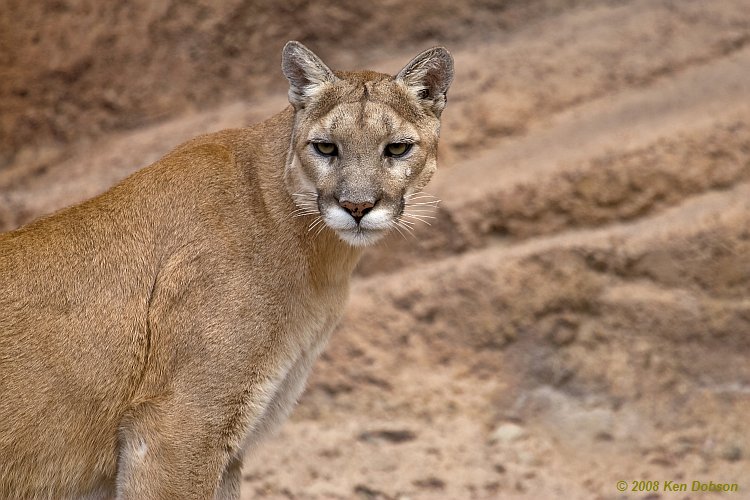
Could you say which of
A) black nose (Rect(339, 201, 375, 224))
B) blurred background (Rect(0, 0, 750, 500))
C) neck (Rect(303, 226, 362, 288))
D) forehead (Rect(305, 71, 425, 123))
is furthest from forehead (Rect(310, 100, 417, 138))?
blurred background (Rect(0, 0, 750, 500))

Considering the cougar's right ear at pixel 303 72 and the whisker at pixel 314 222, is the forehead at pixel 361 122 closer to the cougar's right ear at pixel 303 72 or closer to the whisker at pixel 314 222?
the cougar's right ear at pixel 303 72

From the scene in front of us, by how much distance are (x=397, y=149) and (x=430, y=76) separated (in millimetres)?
527

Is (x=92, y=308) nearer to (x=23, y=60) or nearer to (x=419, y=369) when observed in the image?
(x=419, y=369)

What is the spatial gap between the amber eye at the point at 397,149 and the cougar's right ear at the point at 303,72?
493 mm

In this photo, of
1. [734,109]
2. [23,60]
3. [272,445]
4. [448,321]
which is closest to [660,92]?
[734,109]

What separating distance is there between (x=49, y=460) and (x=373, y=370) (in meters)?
3.40

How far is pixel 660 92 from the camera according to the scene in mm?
8602

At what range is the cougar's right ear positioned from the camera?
18.1ft

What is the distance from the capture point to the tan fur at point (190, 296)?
16.3 feet

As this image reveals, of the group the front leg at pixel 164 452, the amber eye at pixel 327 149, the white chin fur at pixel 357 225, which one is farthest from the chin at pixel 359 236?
the front leg at pixel 164 452

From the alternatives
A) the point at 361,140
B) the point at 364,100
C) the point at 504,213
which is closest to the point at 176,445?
the point at 361,140

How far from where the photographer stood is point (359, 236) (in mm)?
5160

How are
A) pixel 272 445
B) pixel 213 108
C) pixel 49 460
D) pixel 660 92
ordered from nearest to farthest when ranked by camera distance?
pixel 49 460
pixel 272 445
pixel 660 92
pixel 213 108

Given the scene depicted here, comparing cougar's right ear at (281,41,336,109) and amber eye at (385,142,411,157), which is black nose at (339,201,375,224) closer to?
amber eye at (385,142,411,157)
